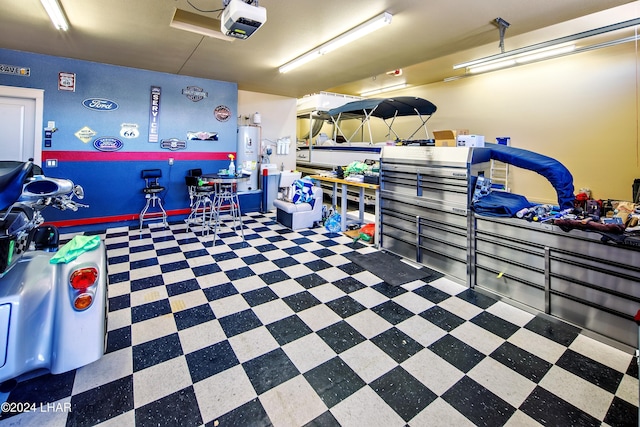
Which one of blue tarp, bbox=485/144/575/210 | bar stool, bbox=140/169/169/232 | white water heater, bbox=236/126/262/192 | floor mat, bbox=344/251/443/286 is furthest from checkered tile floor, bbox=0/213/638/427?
white water heater, bbox=236/126/262/192

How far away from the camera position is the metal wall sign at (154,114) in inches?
224

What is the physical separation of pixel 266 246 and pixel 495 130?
21.8 feet

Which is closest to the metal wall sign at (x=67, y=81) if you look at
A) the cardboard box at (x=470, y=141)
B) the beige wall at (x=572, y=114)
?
the cardboard box at (x=470, y=141)

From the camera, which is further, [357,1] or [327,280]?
[327,280]

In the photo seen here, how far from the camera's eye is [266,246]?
4.58m

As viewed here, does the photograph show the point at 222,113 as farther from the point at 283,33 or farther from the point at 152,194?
the point at 283,33

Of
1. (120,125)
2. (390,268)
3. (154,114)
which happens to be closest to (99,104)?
(120,125)

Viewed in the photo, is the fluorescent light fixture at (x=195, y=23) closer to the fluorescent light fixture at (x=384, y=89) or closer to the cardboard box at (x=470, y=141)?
the cardboard box at (x=470, y=141)

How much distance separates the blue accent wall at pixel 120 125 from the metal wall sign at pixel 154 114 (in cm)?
6

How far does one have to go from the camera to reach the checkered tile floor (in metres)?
1.68

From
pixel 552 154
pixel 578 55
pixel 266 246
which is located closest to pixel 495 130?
pixel 552 154

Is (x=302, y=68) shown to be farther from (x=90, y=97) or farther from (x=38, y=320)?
(x=38, y=320)

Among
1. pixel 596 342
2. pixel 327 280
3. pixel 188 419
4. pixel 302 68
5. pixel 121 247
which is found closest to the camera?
pixel 188 419

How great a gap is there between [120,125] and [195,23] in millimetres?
2965
